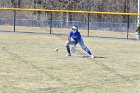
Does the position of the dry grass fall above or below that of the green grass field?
below

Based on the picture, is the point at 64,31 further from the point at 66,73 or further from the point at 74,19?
the point at 66,73

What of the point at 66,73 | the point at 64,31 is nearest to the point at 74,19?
the point at 64,31

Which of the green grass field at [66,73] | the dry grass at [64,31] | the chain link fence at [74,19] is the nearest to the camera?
the green grass field at [66,73]

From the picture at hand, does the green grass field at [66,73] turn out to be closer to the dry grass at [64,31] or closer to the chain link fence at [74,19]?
the dry grass at [64,31]

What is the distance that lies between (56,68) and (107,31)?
20.8m

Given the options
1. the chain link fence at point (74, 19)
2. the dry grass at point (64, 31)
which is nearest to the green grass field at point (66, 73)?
the dry grass at point (64, 31)

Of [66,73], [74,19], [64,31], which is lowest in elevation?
[64,31]

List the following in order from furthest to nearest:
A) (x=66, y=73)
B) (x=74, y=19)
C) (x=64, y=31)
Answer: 1. (x=74, y=19)
2. (x=64, y=31)
3. (x=66, y=73)

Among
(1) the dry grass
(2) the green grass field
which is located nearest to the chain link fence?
(1) the dry grass

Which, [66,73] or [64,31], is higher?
[66,73]

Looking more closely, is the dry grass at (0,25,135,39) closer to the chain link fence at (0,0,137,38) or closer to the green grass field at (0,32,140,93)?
the chain link fence at (0,0,137,38)

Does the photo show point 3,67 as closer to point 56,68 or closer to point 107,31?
point 56,68

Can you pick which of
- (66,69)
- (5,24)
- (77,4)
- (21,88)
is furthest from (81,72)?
(77,4)

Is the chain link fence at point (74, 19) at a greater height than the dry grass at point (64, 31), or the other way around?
the chain link fence at point (74, 19)
